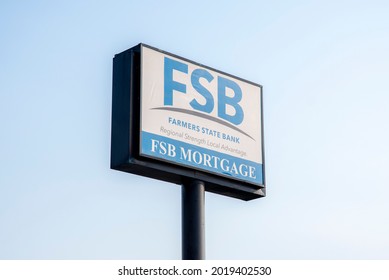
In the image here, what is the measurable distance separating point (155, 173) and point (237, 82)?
295 centimetres

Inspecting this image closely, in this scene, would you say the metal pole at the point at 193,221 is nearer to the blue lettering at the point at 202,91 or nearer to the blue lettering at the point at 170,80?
the blue lettering at the point at 202,91

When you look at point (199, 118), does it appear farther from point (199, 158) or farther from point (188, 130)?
point (199, 158)

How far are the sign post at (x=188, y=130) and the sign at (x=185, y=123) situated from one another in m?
0.02

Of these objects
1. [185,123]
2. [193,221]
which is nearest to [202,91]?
[185,123]

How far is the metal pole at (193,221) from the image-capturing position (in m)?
22.6

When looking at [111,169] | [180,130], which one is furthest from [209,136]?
[111,169]

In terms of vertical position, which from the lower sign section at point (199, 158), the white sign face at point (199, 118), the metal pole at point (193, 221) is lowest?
the metal pole at point (193, 221)

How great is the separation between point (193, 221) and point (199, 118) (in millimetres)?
2073

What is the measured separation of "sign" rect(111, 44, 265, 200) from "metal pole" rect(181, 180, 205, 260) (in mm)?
226

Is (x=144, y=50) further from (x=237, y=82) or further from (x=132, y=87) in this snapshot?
(x=237, y=82)

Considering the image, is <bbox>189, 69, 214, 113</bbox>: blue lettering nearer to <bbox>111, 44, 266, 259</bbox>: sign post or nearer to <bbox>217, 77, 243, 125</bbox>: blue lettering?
<bbox>111, 44, 266, 259</bbox>: sign post

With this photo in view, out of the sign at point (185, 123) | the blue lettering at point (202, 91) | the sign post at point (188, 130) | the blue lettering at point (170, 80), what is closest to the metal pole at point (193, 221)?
the sign post at point (188, 130)

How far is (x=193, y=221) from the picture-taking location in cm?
2291

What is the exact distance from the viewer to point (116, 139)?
74.9 ft
